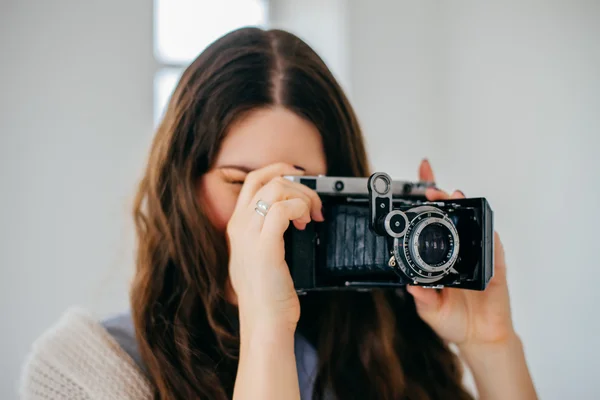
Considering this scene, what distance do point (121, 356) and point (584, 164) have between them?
2.78 ft

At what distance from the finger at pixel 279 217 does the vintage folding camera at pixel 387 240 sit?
0.07 metres

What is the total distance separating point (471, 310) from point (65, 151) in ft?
4.38

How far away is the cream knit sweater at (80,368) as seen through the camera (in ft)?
2.16

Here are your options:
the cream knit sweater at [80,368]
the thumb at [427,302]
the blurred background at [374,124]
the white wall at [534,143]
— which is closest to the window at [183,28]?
the blurred background at [374,124]

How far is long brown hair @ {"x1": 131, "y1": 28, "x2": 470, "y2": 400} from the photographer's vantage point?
2.49ft

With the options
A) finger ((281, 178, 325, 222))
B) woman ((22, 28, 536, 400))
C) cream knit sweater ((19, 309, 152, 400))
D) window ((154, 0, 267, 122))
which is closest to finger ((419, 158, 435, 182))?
woman ((22, 28, 536, 400))

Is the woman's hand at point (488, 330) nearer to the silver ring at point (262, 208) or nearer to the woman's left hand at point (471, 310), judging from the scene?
the woman's left hand at point (471, 310)

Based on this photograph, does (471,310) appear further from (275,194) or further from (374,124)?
(374,124)

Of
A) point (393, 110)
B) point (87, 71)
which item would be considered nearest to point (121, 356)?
point (87, 71)

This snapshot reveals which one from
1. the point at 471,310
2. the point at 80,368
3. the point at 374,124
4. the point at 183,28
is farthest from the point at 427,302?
the point at 183,28

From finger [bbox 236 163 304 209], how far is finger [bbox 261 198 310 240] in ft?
0.20

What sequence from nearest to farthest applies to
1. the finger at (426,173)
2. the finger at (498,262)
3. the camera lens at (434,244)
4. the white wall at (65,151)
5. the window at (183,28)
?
the camera lens at (434,244) < the finger at (498,262) < the finger at (426,173) < the white wall at (65,151) < the window at (183,28)

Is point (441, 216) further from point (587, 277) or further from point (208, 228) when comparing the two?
point (587, 277)

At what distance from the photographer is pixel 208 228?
31.1 inches
